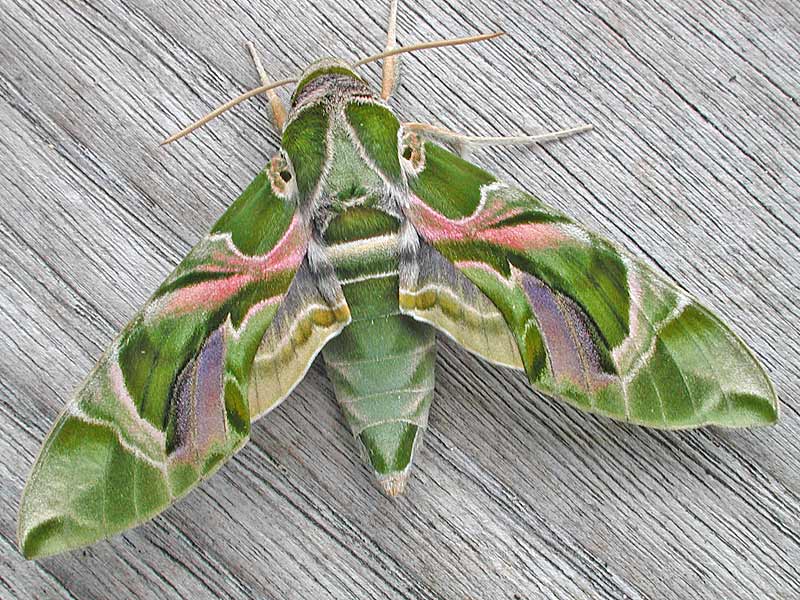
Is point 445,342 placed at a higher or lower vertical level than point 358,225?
lower

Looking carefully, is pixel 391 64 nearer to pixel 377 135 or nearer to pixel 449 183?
pixel 377 135

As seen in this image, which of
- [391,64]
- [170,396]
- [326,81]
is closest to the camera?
[170,396]

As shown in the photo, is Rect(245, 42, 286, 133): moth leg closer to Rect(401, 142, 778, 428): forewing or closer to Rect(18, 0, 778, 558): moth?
Rect(18, 0, 778, 558): moth

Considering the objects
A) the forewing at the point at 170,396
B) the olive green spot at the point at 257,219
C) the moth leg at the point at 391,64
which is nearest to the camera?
the forewing at the point at 170,396

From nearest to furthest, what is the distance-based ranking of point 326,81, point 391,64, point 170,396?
1. point 170,396
2. point 326,81
3. point 391,64

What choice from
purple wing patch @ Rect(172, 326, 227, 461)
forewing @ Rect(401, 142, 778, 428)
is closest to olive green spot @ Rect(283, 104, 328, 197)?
forewing @ Rect(401, 142, 778, 428)

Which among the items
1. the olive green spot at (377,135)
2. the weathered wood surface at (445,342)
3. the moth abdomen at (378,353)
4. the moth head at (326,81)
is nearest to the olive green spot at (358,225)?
the moth abdomen at (378,353)

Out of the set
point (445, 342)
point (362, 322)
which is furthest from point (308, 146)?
point (445, 342)

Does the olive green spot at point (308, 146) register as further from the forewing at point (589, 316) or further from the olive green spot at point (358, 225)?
the forewing at point (589, 316)

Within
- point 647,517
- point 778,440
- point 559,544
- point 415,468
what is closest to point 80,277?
point 415,468
